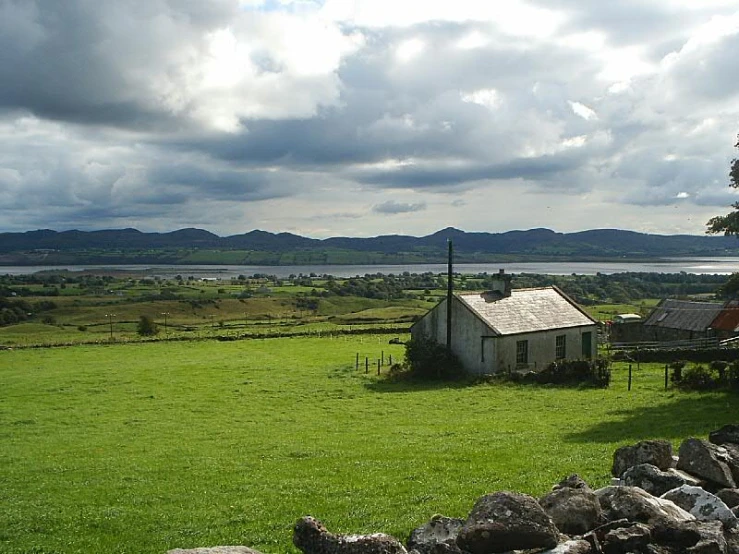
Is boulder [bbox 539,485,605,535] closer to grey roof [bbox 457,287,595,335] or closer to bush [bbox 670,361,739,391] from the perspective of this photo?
bush [bbox 670,361,739,391]

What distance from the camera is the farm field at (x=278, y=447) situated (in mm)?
12656

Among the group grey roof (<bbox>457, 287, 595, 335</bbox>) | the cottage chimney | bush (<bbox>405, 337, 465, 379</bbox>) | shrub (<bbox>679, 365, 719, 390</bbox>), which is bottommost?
bush (<bbox>405, 337, 465, 379</bbox>)

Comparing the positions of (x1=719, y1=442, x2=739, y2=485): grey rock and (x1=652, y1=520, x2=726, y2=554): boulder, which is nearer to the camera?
(x1=652, y1=520, x2=726, y2=554): boulder

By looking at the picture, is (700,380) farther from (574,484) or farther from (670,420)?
(574,484)

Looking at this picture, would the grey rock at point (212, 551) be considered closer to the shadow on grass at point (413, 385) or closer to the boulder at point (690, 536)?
the boulder at point (690, 536)

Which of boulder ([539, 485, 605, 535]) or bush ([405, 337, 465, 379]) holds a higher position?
boulder ([539, 485, 605, 535])

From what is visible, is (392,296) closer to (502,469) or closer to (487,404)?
(487,404)

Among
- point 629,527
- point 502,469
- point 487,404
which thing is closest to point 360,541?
point 629,527

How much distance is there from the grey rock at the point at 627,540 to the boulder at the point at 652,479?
2200mm

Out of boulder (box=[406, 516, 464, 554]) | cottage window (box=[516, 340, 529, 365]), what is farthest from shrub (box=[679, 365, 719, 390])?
boulder (box=[406, 516, 464, 554])

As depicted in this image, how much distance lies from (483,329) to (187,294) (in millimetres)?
137506

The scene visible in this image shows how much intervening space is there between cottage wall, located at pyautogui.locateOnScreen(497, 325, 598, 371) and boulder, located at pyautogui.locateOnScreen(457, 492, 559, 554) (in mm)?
37231

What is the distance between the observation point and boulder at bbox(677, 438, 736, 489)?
10.0 metres

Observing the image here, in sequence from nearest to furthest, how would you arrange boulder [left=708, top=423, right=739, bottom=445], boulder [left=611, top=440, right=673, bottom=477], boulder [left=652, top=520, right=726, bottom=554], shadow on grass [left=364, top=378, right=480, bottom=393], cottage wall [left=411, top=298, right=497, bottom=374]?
boulder [left=652, top=520, right=726, bottom=554] < boulder [left=611, top=440, right=673, bottom=477] < boulder [left=708, top=423, right=739, bottom=445] < shadow on grass [left=364, top=378, right=480, bottom=393] < cottage wall [left=411, top=298, right=497, bottom=374]
